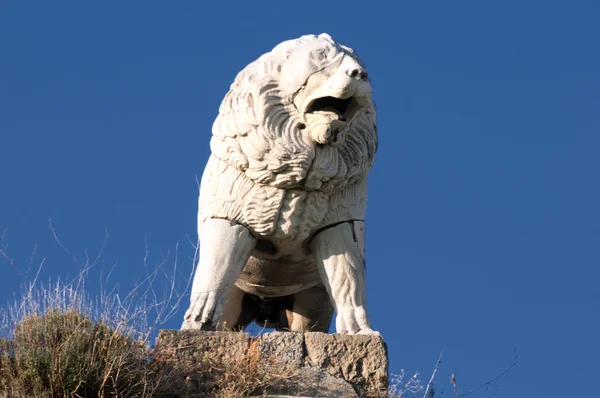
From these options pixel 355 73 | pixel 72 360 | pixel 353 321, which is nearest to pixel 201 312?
pixel 353 321

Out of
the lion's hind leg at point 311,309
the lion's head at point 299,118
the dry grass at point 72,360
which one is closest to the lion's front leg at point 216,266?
the lion's head at point 299,118

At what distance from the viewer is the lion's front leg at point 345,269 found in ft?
35.5

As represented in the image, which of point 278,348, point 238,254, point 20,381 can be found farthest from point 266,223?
point 20,381

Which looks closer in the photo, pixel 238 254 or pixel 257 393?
pixel 257 393

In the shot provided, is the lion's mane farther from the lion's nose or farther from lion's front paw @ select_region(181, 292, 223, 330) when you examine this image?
lion's front paw @ select_region(181, 292, 223, 330)

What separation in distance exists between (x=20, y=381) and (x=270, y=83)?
2765 millimetres

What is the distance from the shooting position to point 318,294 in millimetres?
12141

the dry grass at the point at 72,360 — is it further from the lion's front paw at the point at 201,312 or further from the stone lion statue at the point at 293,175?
the stone lion statue at the point at 293,175

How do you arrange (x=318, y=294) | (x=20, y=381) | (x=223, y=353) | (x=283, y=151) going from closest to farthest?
(x=20, y=381) → (x=223, y=353) → (x=283, y=151) → (x=318, y=294)

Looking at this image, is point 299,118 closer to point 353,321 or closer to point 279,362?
point 353,321

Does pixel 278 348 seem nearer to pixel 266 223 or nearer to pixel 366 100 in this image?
pixel 266 223

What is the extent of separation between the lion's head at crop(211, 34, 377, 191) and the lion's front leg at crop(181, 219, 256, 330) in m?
0.40

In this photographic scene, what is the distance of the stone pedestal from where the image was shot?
32.4 ft

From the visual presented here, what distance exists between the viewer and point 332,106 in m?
10.9
